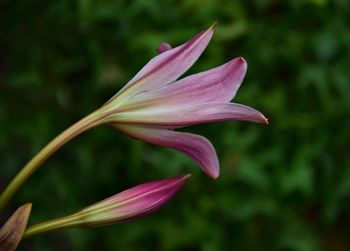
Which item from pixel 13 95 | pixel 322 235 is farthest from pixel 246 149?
pixel 13 95

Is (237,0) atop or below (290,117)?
atop

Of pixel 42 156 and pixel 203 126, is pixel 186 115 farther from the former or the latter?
pixel 203 126

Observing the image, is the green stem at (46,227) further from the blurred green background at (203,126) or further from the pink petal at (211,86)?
the blurred green background at (203,126)

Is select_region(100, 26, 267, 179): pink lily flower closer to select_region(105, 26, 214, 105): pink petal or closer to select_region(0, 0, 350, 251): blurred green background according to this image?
select_region(105, 26, 214, 105): pink petal

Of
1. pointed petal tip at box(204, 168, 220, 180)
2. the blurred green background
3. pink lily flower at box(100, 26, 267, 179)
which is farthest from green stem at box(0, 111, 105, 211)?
the blurred green background

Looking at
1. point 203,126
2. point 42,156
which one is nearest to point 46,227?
point 42,156

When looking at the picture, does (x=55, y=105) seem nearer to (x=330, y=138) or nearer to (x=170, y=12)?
(x=170, y=12)
